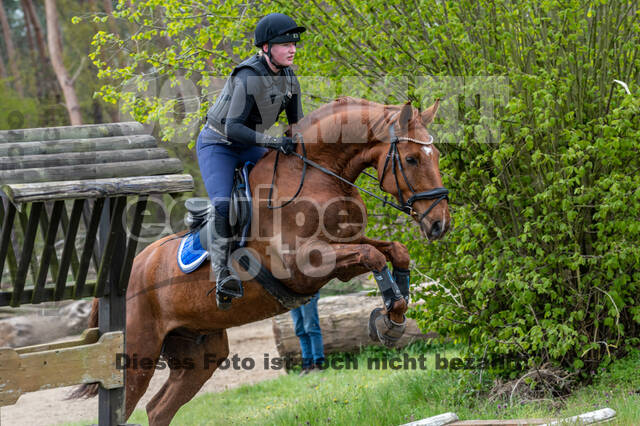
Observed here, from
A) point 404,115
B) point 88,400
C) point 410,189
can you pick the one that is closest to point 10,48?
point 88,400

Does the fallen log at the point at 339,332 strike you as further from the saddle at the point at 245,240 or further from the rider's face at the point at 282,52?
the rider's face at the point at 282,52

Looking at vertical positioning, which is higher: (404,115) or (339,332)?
(404,115)

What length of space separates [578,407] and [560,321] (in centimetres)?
88

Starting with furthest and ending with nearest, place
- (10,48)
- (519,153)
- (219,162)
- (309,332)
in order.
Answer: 1. (10,48)
2. (309,332)
3. (519,153)
4. (219,162)

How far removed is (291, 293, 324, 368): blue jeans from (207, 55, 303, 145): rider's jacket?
4040 millimetres

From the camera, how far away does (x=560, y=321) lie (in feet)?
19.2

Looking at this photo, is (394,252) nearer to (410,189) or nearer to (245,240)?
(410,189)

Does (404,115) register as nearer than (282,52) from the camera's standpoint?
Yes

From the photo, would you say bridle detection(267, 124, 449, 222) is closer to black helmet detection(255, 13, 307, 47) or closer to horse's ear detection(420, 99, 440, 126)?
horse's ear detection(420, 99, 440, 126)

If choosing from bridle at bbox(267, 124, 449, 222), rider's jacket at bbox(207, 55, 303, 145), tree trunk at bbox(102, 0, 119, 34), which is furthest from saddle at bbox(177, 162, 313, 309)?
tree trunk at bbox(102, 0, 119, 34)

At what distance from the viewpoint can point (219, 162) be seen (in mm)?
4844

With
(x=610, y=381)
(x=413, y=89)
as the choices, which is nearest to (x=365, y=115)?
(x=413, y=89)

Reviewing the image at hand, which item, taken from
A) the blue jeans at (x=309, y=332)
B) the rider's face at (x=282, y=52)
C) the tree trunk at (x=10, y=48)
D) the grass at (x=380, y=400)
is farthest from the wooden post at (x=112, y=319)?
the tree trunk at (x=10, y=48)

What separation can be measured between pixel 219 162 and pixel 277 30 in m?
0.96
